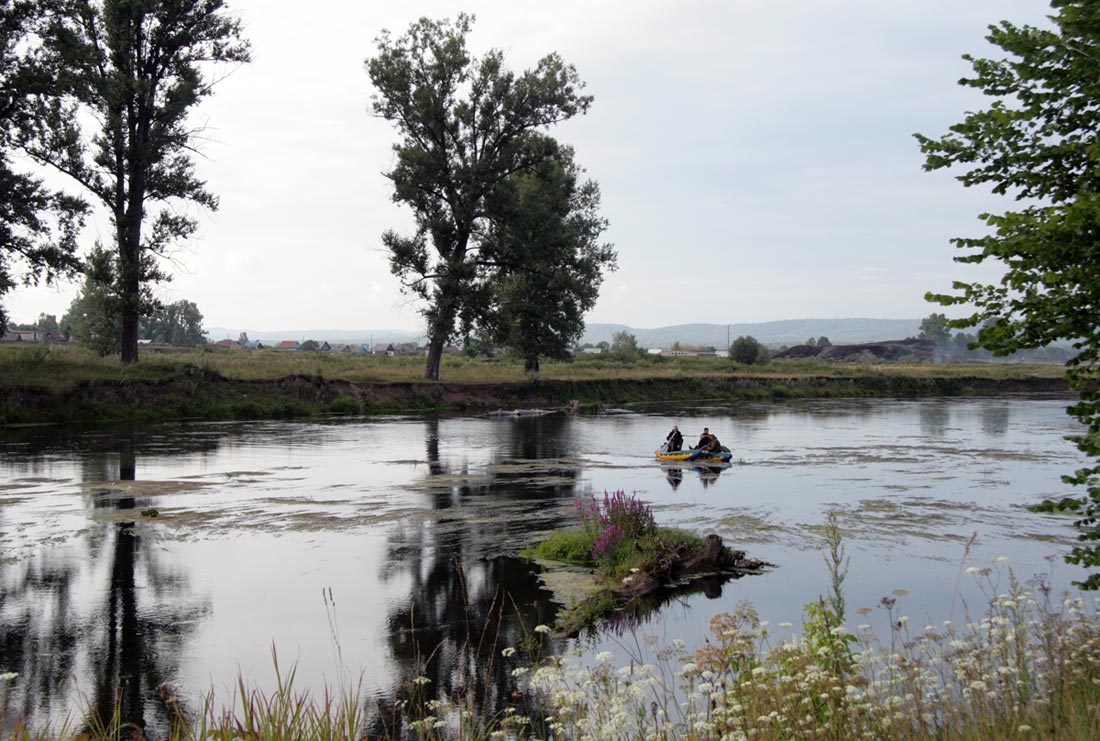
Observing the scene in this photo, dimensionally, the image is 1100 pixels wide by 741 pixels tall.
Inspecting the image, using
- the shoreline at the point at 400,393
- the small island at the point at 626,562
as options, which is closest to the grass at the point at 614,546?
the small island at the point at 626,562

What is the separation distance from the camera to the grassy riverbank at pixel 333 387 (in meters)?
39.0

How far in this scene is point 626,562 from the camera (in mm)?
14148

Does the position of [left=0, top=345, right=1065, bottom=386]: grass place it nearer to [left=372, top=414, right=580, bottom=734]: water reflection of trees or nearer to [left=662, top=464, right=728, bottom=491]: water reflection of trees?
[left=372, top=414, right=580, bottom=734]: water reflection of trees

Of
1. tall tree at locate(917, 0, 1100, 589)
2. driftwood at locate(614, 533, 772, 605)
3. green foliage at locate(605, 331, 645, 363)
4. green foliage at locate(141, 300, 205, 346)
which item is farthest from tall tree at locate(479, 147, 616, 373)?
green foliage at locate(141, 300, 205, 346)

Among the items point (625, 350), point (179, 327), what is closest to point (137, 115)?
point (625, 350)

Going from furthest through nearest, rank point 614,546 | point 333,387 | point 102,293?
point 333,387, point 102,293, point 614,546

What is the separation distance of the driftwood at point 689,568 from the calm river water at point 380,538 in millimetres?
564

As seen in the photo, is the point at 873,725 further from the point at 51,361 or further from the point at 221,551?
the point at 51,361

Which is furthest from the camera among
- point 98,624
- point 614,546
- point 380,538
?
point 380,538

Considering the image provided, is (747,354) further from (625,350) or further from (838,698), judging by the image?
(838,698)

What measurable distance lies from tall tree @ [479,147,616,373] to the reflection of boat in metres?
24.9

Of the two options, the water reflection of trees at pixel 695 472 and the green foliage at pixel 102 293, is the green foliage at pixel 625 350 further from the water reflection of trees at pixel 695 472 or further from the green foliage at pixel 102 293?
the water reflection of trees at pixel 695 472

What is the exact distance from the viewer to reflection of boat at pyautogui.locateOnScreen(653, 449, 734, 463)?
29.0 meters

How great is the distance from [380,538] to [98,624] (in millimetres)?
6105
